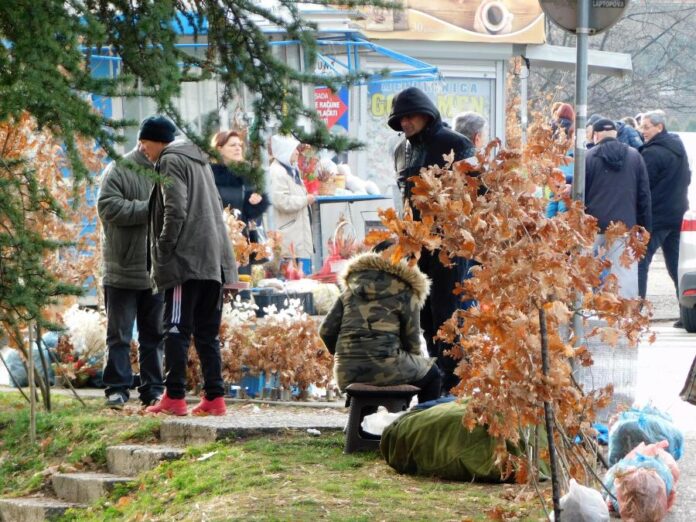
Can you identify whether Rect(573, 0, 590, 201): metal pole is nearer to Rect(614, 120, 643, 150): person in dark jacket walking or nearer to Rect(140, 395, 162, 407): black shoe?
Rect(140, 395, 162, 407): black shoe

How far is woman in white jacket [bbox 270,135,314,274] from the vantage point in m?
15.9

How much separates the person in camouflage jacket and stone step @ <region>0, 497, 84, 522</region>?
174 cm

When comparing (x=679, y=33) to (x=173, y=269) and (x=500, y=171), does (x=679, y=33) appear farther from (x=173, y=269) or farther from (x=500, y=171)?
(x=500, y=171)

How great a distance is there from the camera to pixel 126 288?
1010 centimetres

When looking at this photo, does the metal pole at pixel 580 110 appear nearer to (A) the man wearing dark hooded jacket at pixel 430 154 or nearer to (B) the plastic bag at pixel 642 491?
(A) the man wearing dark hooded jacket at pixel 430 154

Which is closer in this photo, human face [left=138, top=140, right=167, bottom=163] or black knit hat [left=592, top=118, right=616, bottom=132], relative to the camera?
human face [left=138, top=140, right=167, bottom=163]

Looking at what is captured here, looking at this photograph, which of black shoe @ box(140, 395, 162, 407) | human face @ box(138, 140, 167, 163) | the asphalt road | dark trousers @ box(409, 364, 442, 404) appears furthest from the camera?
the asphalt road

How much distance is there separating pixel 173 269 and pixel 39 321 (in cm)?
256

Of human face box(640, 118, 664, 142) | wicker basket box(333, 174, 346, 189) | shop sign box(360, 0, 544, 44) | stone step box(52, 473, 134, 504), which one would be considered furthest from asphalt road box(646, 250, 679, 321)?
stone step box(52, 473, 134, 504)

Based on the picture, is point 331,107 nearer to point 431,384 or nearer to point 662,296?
point 662,296

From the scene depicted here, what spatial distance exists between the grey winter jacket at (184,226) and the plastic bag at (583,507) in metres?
3.94

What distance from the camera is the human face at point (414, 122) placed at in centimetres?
916

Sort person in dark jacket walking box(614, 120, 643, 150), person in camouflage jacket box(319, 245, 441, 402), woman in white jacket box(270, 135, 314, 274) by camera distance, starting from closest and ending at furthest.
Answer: person in camouflage jacket box(319, 245, 441, 402) < woman in white jacket box(270, 135, 314, 274) < person in dark jacket walking box(614, 120, 643, 150)

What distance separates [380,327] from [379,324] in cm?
2
